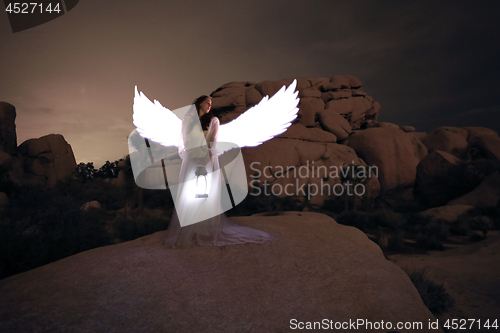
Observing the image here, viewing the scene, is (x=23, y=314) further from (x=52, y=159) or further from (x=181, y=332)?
(x=52, y=159)

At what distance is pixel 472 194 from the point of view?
1750cm

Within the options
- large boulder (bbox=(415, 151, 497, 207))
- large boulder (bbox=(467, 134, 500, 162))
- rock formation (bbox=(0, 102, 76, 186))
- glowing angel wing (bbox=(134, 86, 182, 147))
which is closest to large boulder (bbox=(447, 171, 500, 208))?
large boulder (bbox=(415, 151, 497, 207))

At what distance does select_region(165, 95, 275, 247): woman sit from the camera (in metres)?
5.25

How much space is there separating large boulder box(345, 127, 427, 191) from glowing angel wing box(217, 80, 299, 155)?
1981cm

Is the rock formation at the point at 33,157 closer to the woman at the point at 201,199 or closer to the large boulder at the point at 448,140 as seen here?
the woman at the point at 201,199

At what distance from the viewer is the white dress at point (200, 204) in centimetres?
520

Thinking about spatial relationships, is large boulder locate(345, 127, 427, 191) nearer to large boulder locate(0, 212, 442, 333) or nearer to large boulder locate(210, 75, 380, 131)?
large boulder locate(210, 75, 380, 131)

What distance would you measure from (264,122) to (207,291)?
3621mm

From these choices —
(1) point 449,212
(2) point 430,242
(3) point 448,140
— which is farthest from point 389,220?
(3) point 448,140

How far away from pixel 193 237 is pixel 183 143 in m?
1.88

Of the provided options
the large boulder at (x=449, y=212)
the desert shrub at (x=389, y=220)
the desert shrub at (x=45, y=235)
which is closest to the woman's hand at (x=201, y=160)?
the desert shrub at (x=45, y=235)

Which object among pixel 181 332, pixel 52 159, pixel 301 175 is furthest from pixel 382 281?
pixel 52 159

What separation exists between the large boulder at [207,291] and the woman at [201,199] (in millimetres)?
555

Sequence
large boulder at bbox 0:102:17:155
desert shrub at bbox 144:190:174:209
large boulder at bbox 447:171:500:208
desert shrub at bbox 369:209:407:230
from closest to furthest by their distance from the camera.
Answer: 1. desert shrub at bbox 369:209:407:230
2. large boulder at bbox 447:171:500:208
3. desert shrub at bbox 144:190:174:209
4. large boulder at bbox 0:102:17:155
